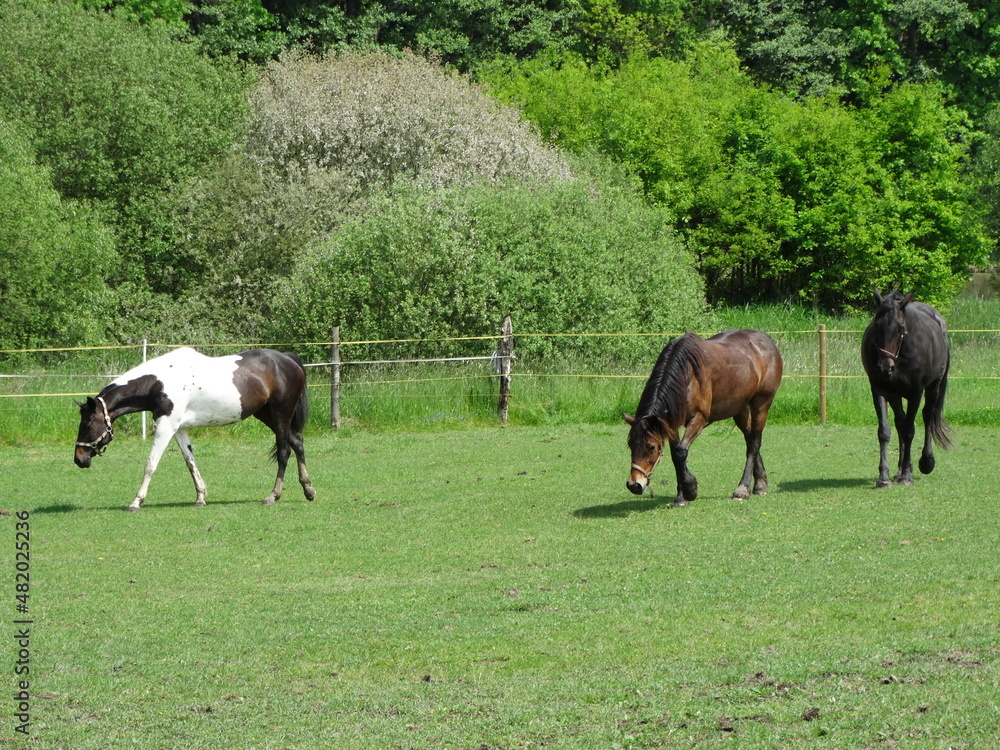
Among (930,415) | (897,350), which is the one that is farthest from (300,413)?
(930,415)

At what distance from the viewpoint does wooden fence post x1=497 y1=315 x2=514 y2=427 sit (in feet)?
71.8

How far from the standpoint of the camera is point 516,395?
2233cm

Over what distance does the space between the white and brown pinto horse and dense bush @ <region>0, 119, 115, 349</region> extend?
13261 millimetres

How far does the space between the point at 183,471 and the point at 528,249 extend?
1068 centimetres

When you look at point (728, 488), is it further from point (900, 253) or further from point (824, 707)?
point (900, 253)

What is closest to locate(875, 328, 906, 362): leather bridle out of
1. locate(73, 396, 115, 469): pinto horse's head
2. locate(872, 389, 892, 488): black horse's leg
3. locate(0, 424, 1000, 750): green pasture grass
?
locate(872, 389, 892, 488): black horse's leg

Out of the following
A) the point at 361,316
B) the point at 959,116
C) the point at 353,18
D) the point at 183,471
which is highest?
the point at 353,18

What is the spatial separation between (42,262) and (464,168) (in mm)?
11770

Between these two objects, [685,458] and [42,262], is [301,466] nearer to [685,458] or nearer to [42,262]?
[685,458]

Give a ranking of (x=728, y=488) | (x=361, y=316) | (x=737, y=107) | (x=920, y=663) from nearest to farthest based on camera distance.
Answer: (x=920, y=663), (x=728, y=488), (x=361, y=316), (x=737, y=107)

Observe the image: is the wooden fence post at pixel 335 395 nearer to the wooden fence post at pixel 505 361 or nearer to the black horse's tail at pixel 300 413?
the wooden fence post at pixel 505 361

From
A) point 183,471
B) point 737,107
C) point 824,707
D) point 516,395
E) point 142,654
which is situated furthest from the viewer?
point 737,107

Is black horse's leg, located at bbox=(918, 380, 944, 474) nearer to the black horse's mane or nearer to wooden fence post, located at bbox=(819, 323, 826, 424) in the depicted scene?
the black horse's mane

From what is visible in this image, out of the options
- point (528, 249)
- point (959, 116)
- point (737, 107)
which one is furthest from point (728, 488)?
point (959, 116)
